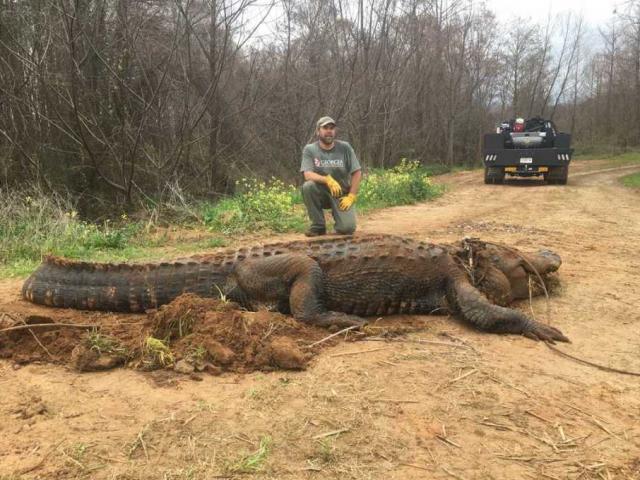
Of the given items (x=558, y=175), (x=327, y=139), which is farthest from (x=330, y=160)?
(x=558, y=175)

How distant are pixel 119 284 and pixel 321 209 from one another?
12.4 feet

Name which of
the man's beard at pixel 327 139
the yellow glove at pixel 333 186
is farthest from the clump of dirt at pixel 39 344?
the man's beard at pixel 327 139

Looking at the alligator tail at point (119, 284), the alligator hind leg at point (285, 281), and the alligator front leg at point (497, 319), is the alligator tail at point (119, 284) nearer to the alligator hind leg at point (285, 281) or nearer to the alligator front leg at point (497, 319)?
the alligator hind leg at point (285, 281)

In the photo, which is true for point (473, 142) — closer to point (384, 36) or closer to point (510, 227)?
point (384, 36)

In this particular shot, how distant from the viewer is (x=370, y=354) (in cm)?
324

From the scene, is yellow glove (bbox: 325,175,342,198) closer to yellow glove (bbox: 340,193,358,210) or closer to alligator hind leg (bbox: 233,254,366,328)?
yellow glove (bbox: 340,193,358,210)

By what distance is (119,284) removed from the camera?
3.89m

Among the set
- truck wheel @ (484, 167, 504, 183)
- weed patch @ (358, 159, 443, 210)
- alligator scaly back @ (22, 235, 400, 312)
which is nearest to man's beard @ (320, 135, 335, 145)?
alligator scaly back @ (22, 235, 400, 312)

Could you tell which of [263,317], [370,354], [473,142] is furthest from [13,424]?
[473,142]

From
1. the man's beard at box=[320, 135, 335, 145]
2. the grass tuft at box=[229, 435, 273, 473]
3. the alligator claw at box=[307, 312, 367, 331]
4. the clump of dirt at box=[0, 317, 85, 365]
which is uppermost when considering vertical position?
the man's beard at box=[320, 135, 335, 145]

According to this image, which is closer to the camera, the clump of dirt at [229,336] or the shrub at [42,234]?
the clump of dirt at [229,336]

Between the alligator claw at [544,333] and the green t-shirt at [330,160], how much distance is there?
145 inches

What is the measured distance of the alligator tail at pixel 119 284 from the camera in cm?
389

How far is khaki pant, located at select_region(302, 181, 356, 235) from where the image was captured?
694 centimetres
